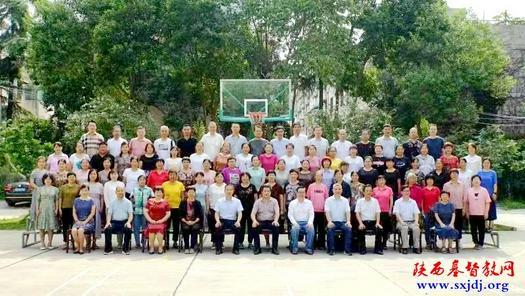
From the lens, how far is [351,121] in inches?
1155

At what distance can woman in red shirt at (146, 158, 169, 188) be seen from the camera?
44.9ft

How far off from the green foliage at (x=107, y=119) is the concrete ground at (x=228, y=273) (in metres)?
13.9

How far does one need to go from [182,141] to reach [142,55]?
15.7 m

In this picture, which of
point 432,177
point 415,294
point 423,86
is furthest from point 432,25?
point 415,294

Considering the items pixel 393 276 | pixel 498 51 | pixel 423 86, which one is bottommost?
pixel 393 276

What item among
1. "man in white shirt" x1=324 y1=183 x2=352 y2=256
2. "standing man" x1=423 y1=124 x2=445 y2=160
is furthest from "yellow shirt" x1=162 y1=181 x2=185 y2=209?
"standing man" x1=423 y1=124 x2=445 y2=160

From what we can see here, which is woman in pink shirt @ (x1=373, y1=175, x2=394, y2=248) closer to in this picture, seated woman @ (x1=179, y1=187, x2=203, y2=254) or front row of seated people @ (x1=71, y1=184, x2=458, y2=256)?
front row of seated people @ (x1=71, y1=184, x2=458, y2=256)

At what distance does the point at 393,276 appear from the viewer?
10.3 metres

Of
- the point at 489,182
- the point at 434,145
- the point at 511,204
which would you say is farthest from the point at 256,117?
the point at 511,204

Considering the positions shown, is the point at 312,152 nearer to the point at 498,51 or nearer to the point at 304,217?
the point at 304,217

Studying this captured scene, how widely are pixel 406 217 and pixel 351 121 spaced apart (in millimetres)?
16079

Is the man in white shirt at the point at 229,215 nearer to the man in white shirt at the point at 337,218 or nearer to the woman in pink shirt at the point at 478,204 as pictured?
the man in white shirt at the point at 337,218

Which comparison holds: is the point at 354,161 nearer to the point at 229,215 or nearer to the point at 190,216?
the point at 229,215

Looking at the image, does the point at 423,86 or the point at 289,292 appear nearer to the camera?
the point at 289,292
